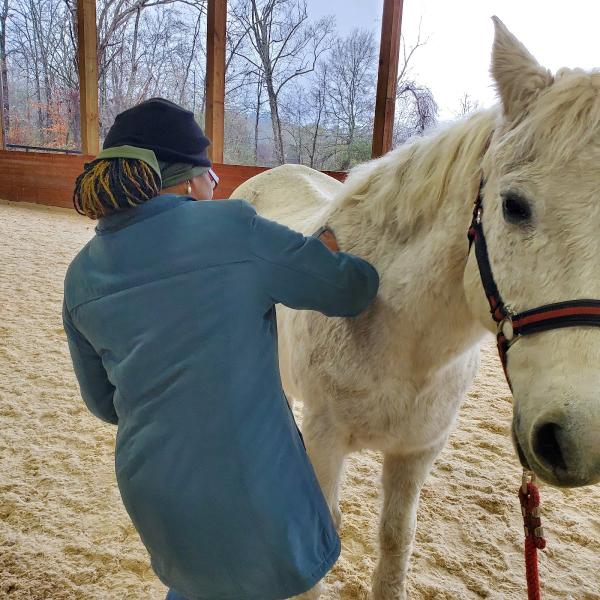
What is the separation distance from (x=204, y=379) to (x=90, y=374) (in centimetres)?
37

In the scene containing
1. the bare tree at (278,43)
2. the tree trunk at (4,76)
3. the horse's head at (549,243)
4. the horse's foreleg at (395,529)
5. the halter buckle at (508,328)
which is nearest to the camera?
the horse's head at (549,243)

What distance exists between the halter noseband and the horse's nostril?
118 mm

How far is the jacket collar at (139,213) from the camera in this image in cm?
81

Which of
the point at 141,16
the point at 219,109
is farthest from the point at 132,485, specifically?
the point at 141,16

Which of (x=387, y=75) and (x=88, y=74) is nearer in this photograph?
(x=387, y=75)

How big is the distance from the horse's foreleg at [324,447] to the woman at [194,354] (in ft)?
1.07

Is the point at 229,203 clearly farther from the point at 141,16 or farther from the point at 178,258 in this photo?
the point at 141,16

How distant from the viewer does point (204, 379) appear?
78 cm

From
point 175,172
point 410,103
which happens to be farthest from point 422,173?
point 410,103

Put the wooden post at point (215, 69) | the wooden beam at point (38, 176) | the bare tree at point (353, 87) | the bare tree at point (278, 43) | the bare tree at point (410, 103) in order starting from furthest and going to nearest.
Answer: the wooden beam at point (38, 176)
the wooden post at point (215, 69)
the bare tree at point (278, 43)
the bare tree at point (353, 87)
the bare tree at point (410, 103)

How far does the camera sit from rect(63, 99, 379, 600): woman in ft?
2.56

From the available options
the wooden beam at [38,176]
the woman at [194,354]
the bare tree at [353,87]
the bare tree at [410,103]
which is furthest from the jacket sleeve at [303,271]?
the wooden beam at [38,176]

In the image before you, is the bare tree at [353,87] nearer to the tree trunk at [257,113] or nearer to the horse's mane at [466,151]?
the tree trunk at [257,113]

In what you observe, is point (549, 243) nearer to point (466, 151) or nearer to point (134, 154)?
point (466, 151)
